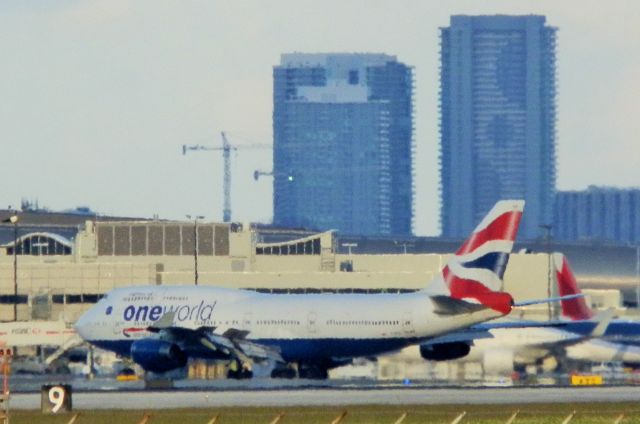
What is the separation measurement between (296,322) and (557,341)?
57.3ft

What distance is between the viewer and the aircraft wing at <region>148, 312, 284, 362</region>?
105 m

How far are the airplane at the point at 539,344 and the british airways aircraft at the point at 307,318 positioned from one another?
2.50 meters

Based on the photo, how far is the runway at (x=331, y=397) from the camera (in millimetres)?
79625

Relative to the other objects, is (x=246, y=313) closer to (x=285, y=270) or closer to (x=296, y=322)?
(x=296, y=322)

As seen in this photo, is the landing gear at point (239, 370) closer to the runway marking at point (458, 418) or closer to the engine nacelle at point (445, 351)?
the engine nacelle at point (445, 351)

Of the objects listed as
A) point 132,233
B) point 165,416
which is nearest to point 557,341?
point 165,416

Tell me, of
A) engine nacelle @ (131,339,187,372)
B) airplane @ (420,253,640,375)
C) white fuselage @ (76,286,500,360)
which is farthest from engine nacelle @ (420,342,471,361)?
engine nacelle @ (131,339,187,372)

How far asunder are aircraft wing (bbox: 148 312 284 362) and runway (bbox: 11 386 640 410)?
15.4 m

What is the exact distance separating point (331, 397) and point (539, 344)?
34173 millimetres

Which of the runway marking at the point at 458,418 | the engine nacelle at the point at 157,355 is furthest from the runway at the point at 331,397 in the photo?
the engine nacelle at the point at 157,355

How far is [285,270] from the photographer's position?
610ft

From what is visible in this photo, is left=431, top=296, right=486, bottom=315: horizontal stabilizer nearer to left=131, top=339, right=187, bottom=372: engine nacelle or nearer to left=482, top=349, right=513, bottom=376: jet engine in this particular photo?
left=482, top=349, right=513, bottom=376: jet engine

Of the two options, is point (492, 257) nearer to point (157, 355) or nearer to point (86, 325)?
point (157, 355)

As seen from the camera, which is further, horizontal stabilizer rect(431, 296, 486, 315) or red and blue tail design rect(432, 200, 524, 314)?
horizontal stabilizer rect(431, 296, 486, 315)
